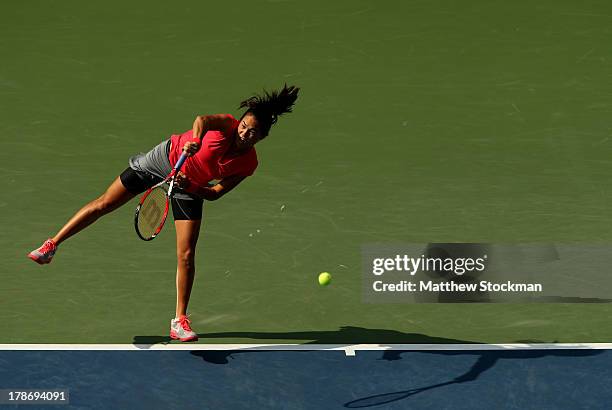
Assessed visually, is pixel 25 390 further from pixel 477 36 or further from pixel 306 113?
pixel 477 36

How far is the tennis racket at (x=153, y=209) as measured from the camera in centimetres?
991

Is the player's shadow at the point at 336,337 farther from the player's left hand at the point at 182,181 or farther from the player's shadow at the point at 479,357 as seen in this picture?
the player's left hand at the point at 182,181

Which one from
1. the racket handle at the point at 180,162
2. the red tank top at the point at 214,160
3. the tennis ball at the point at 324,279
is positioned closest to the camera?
the racket handle at the point at 180,162

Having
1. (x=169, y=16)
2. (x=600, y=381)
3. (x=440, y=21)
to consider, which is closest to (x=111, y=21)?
A: (x=169, y=16)

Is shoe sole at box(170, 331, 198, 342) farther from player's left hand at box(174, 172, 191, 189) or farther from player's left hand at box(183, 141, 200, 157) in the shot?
player's left hand at box(183, 141, 200, 157)

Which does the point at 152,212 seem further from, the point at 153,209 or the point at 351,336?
the point at 351,336

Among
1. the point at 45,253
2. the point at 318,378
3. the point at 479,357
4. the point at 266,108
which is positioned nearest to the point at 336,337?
the point at 318,378

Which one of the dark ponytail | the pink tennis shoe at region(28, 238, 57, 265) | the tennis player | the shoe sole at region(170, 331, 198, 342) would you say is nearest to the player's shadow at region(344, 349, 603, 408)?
the shoe sole at region(170, 331, 198, 342)

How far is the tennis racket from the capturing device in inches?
390

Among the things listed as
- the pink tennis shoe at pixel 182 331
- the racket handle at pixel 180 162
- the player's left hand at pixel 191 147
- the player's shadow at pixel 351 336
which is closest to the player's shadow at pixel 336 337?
the player's shadow at pixel 351 336

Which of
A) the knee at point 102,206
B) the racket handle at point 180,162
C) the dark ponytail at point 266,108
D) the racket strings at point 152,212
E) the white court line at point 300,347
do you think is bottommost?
the white court line at point 300,347

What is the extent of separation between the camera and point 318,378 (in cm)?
962

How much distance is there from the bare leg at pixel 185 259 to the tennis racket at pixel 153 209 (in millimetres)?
176

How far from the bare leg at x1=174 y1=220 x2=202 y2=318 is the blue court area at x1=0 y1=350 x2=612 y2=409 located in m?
0.49
